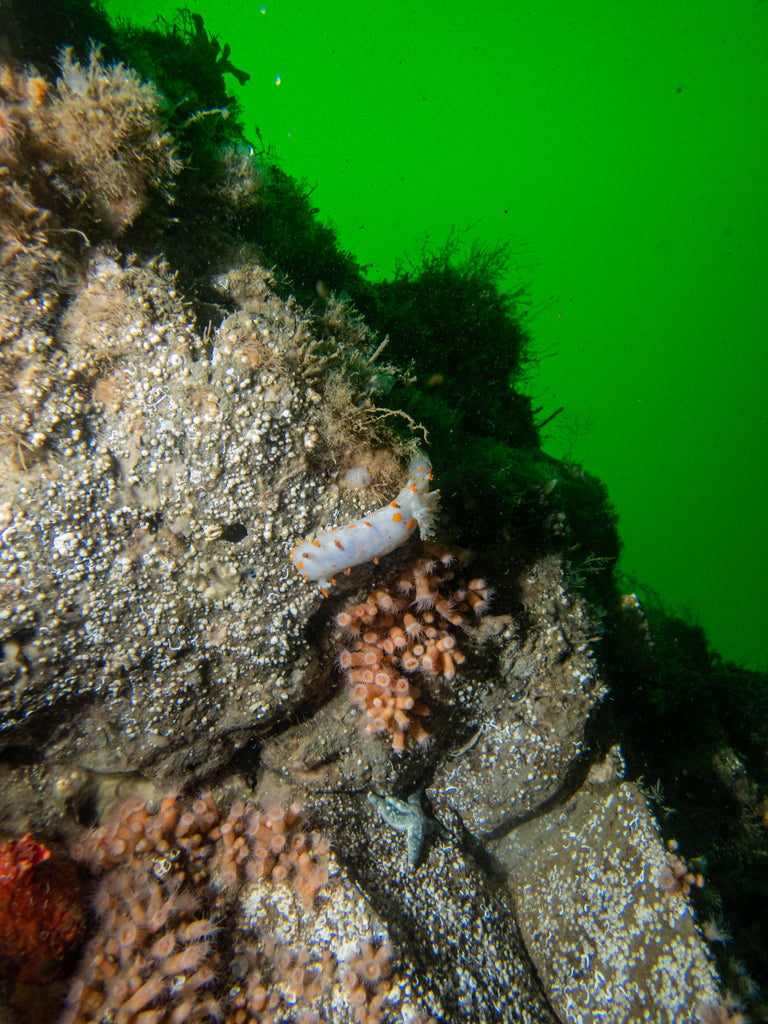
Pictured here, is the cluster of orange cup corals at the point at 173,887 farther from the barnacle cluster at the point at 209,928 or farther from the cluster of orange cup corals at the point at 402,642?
the cluster of orange cup corals at the point at 402,642

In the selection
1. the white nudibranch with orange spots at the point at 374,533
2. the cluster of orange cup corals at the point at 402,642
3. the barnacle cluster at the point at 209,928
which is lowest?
the barnacle cluster at the point at 209,928

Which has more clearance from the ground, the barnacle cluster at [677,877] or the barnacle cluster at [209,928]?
the barnacle cluster at [677,877]

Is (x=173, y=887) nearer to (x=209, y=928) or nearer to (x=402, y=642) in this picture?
(x=209, y=928)

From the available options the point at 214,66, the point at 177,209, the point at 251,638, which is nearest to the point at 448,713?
the point at 251,638

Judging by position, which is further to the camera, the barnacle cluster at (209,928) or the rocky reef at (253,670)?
the barnacle cluster at (209,928)

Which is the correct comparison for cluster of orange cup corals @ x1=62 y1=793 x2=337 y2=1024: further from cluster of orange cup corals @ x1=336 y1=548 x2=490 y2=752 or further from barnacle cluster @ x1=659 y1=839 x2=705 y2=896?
barnacle cluster @ x1=659 y1=839 x2=705 y2=896

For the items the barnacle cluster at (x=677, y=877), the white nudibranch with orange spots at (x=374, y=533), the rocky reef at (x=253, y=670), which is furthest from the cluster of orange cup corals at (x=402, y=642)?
the barnacle cluster at (x=677, y=877)

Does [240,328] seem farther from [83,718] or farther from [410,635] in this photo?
[83,718]
